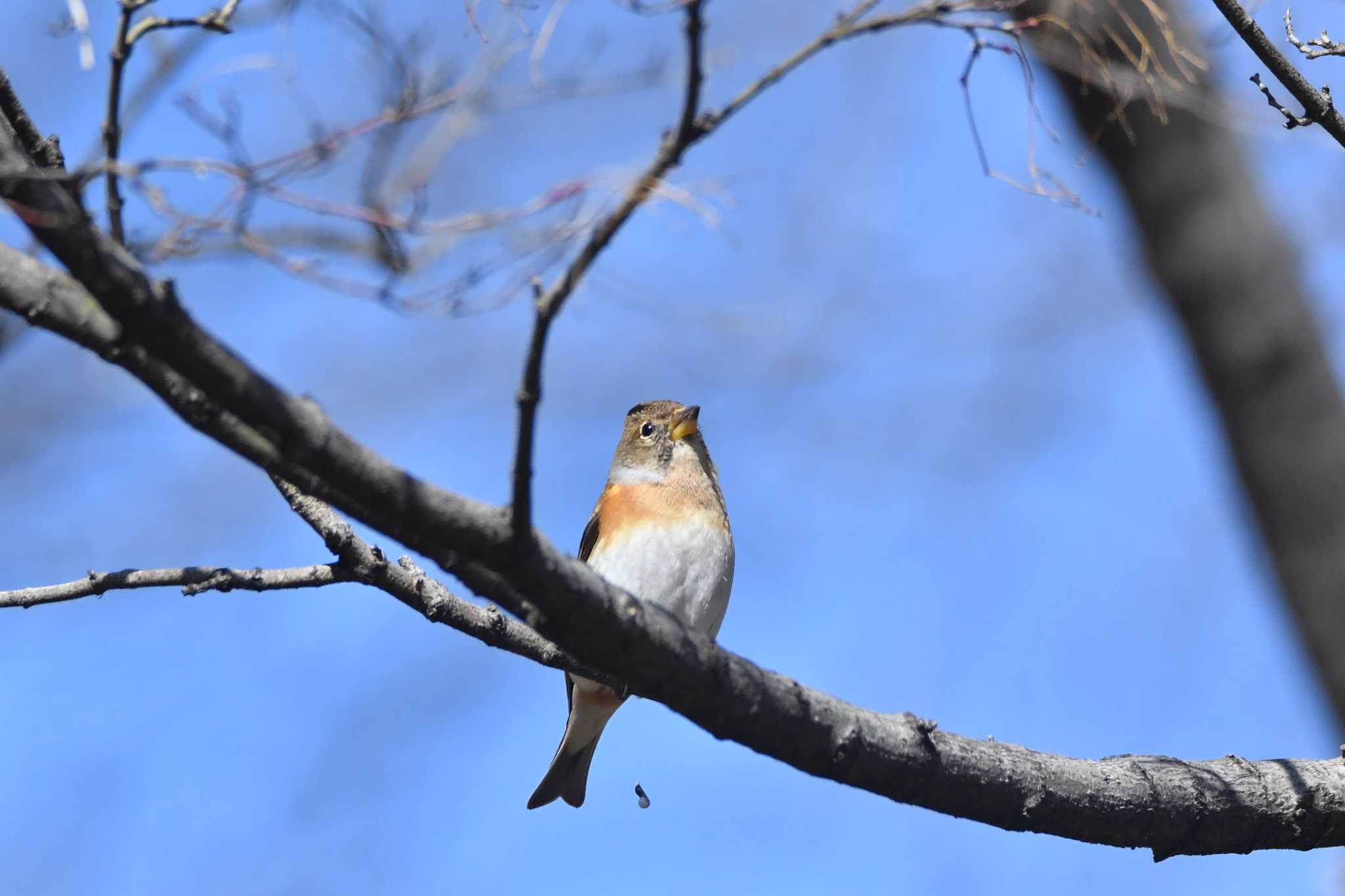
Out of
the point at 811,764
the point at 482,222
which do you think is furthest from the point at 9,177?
the point at 811,764

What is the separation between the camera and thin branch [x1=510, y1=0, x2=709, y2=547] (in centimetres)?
193

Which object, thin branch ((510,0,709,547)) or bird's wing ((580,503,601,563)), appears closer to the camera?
thin branch ((510,0,709,547))

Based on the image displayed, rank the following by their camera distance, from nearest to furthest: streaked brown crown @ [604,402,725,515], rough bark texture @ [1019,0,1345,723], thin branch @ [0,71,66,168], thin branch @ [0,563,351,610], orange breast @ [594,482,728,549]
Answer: thin branch @ [0,71,66,168] < thin branch @ [0,563,351,610] < orange breast @ [594,482,728,549] < streaked brown crown @ [604,402,725,515] < rough bark texture @ [1019,0,1345,723]

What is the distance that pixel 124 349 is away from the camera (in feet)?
6.48

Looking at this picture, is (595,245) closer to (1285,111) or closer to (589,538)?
(1285,111)

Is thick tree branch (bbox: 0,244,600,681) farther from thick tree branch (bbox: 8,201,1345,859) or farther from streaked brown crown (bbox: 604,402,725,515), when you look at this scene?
streaked brown crown (bbox: 604,402,725,515)

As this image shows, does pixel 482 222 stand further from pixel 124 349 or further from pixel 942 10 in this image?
pixel 942 10

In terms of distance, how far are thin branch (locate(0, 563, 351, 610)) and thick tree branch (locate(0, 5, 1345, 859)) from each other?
2.95 ft

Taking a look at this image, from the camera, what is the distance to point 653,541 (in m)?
4.88

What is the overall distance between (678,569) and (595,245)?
3.01m

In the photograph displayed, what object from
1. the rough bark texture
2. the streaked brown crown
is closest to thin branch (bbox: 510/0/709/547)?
the streaked brown crown

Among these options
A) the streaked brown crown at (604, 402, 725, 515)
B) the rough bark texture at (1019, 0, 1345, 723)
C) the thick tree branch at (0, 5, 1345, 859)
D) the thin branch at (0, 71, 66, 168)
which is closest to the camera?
the thick tree branch at (0, 5, 1345, 859)

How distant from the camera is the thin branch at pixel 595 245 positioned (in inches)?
76.0

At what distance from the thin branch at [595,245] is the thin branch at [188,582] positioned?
1.31 m
